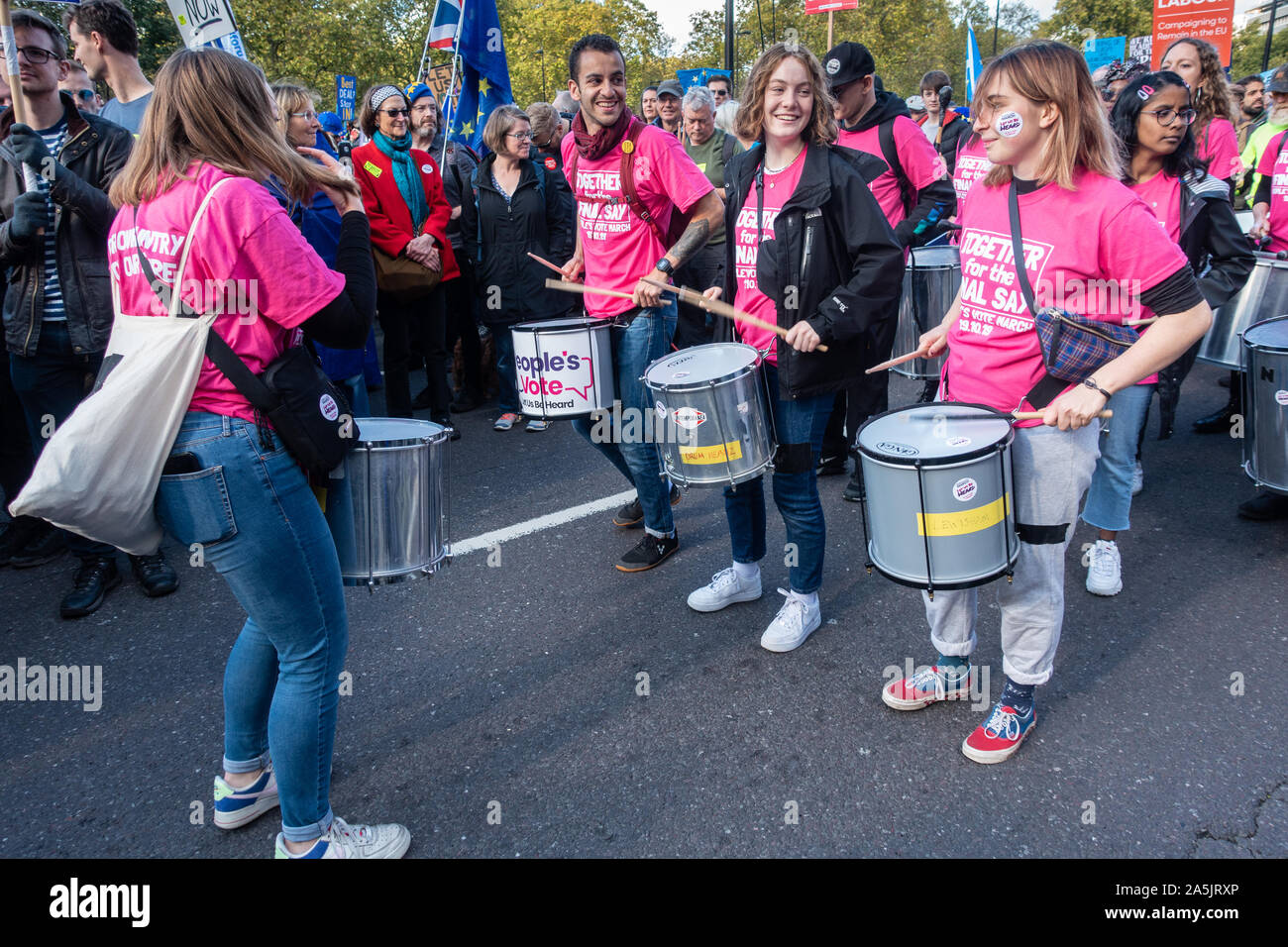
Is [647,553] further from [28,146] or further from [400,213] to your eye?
[400,213]

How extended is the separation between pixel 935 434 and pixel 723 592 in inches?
59.9

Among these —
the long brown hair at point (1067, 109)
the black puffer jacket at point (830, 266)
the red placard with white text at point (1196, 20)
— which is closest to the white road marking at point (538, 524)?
the black puffer jacket at point (830, 266)

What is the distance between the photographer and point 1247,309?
4.62 meters

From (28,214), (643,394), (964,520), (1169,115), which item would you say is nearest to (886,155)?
(1169,115)

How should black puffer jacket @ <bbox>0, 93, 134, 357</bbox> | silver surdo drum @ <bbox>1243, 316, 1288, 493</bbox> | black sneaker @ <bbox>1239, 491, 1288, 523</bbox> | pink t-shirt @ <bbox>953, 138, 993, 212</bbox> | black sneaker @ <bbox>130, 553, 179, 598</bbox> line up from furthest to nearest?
pink t-shirt @ <bbox>953, 138, 993, 212</bbox> < black sneaker @ <bbox>1239, 491, 1288, 523</bbox> < black sneaker @ <bbox>130, 553, 179, 598</bbox> < black puffer jacket @ <bbox>0, 93, 134, 357</bbox> < silver surdo drum @ <bbox>1243, 316, 1288, 493</bbox>

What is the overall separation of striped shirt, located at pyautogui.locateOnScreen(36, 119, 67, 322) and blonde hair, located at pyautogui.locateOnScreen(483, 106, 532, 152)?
2.93m

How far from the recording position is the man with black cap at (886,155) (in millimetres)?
4859

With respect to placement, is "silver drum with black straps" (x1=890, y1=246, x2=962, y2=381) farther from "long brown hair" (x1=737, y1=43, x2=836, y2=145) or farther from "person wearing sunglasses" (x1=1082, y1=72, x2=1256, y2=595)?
"long brown hair" (x1=737, y1=43, x2=836, y2=145)

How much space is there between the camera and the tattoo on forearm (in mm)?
3873

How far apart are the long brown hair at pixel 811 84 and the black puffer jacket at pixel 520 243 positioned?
3241mm

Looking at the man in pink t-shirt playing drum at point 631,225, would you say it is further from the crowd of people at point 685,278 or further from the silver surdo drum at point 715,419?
the silver surdo drum at point 715,419

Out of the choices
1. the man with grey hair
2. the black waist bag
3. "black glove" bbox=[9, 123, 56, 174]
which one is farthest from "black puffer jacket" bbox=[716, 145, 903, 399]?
the man with grey hair
